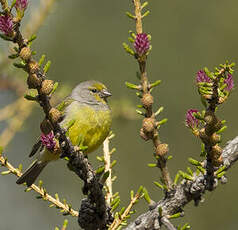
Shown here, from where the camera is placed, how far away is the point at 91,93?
5113mm

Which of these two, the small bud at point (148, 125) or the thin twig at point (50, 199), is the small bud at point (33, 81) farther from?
the thin twig at point (50, 199)

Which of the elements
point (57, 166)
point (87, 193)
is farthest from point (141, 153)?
point (87, 193)

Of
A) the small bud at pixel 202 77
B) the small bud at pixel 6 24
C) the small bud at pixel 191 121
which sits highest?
the small bud at pixel 202 77

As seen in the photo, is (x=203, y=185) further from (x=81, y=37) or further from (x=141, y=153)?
(x=81, y=37)

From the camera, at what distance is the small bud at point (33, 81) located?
1545 mm

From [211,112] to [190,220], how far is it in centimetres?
946

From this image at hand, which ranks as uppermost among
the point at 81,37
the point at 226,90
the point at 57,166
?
the point at 81,37

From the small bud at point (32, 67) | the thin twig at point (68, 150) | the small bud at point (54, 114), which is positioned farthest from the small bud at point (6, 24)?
the small bud at point (54, 114)

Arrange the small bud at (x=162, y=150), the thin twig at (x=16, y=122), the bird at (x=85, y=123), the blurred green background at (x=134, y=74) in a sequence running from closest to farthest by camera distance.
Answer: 1. the small bud at (x=162, y=150)
2. the thin twig at (x=16, y=122)
3. the bird at (x=85, y=123)
4. the blurred green background at (x=134, y=74)

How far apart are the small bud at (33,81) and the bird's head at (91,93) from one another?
10.2 feet

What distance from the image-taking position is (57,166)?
11.8 meters

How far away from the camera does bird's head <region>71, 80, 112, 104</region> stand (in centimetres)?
483

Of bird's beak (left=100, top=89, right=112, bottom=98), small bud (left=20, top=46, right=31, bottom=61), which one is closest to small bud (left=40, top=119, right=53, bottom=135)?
small bud (left=20, top=46, right=31, bottom=61)

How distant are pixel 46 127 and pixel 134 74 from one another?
990cm
